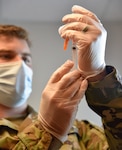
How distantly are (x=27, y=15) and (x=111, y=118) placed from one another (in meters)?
1.65

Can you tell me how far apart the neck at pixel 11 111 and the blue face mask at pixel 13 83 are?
2cm

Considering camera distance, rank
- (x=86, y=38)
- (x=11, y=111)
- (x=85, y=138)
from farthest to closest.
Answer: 1. (x=11, y=111)
2. (x=85, y=138)
3. (x=86, y=38)

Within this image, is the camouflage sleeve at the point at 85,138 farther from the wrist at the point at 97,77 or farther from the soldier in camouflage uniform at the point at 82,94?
the wrist at the point at 97,77

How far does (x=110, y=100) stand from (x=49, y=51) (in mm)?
1569

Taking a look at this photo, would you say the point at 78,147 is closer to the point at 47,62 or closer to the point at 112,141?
the point at 112,141

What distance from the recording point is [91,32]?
0.97m

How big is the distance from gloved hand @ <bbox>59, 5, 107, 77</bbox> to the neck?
1.78 ft

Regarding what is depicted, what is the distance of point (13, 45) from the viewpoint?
1472 mm

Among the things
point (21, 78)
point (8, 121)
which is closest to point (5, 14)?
point (21, 78)

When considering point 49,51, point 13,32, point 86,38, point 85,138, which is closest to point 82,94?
point 86,38

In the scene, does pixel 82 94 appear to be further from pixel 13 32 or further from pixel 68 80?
pixel 13 32

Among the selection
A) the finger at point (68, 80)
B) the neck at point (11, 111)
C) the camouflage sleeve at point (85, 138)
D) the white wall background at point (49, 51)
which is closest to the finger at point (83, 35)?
the finger at point (68, 80)

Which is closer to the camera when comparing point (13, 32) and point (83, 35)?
point (83, 35)

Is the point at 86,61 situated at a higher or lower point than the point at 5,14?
higher
